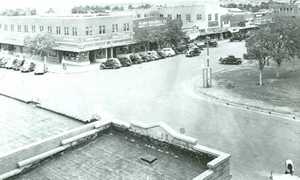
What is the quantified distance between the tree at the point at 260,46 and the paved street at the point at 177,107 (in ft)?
21.9

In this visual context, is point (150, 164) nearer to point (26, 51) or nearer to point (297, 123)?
point (297, 123)

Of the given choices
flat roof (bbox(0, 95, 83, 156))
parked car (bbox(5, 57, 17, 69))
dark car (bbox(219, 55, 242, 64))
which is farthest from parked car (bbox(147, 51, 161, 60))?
flat roof (bbox(0, 95, 83, 156))

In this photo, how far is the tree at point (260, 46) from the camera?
37.8 m

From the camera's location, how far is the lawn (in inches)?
1280

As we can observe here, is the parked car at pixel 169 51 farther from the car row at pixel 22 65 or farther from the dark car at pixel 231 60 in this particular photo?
the car row at pixel 22 65

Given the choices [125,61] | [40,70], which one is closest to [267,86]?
[125,61]

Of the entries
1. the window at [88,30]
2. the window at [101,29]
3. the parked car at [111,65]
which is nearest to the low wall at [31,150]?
the parked car at [111,65]

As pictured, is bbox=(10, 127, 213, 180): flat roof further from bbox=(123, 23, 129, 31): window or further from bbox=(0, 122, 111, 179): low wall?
bbox=(123, 23, 129, 31): window

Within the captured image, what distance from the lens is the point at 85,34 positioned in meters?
53.8

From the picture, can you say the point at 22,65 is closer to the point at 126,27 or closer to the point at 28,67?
the point at 28,67

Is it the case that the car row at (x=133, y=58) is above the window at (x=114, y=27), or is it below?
below

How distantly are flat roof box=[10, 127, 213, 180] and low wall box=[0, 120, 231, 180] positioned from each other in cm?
21

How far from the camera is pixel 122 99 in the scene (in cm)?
3494

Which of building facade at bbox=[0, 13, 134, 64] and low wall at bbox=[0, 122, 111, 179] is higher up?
building facade at bbox=[0, 13, 134, 64]
